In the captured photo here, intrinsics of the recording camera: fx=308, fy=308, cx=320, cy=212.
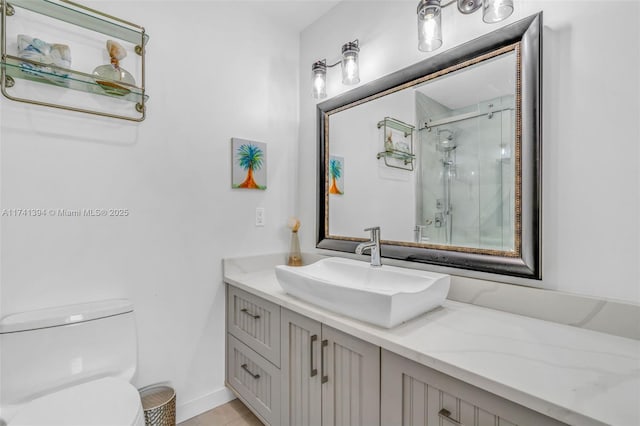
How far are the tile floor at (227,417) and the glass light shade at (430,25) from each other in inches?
80.6

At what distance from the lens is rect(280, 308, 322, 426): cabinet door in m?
1.23

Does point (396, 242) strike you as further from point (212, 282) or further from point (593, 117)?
point (212, 282)

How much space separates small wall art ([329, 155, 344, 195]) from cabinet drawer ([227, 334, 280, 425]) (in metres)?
1.01

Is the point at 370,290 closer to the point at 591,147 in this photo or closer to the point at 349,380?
the point at 349,380

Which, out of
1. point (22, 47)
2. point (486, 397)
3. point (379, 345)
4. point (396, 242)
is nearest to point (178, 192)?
point (22, 47)

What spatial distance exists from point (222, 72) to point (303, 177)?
2.65ft

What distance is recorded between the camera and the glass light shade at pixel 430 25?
1.23 m

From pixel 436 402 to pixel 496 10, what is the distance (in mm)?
1304

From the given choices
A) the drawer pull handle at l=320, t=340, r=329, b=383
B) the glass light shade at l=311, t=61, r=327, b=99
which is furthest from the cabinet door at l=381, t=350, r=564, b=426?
the glass light shade at l=311, t=61, r=327, b=99

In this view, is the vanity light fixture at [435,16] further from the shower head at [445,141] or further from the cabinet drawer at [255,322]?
the cabinet drawer at [255,322]

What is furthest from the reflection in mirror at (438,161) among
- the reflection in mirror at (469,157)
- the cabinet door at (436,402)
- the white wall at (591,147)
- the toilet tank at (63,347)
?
the toilet tank at (63,347)

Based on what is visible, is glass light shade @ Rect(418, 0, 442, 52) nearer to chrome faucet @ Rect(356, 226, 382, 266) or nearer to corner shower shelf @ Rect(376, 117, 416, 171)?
corner shower shelf @ Rect(376, 117, 416, 171)

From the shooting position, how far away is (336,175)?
6.22 feet

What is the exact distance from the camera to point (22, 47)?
4.00ft
